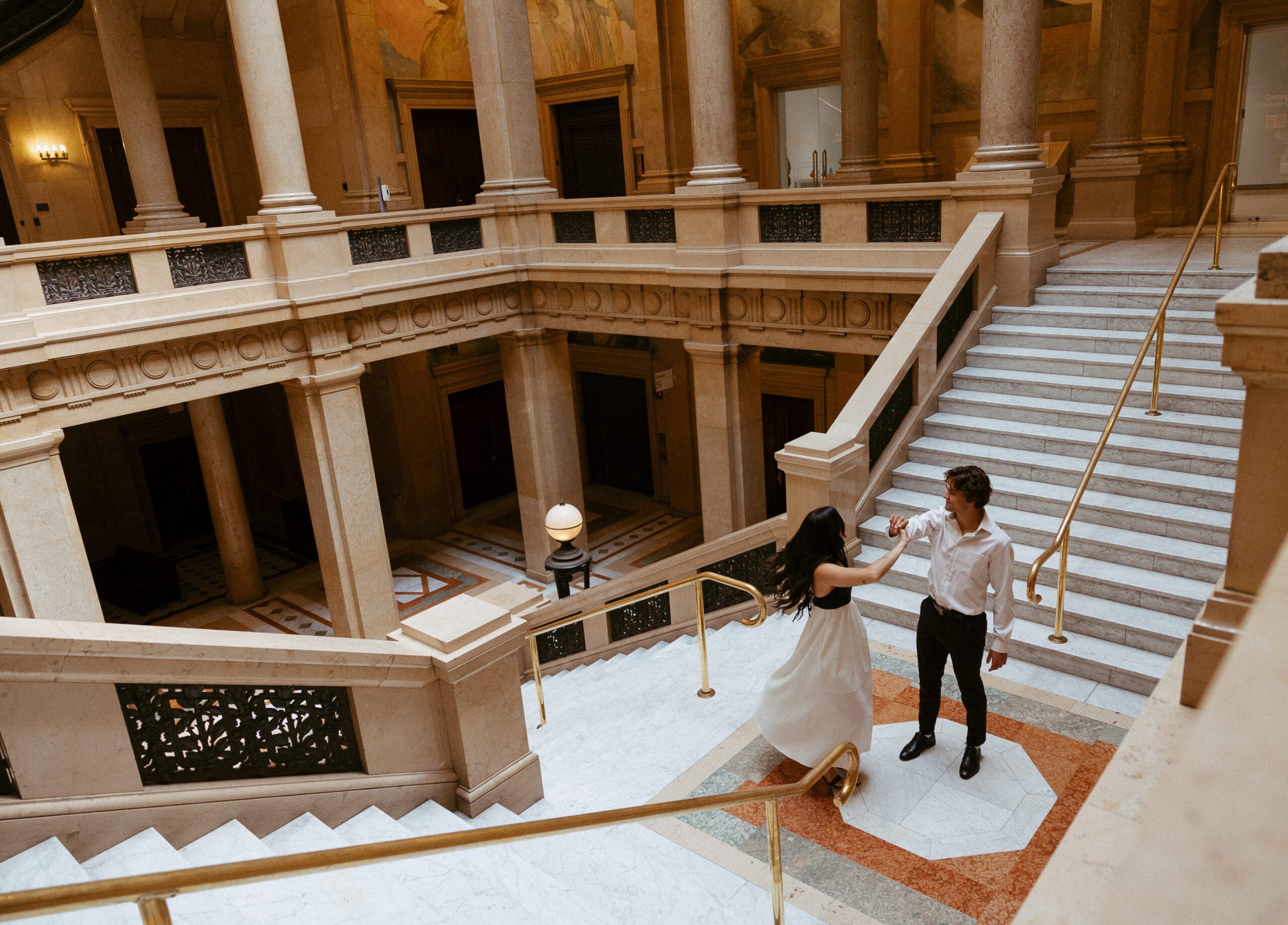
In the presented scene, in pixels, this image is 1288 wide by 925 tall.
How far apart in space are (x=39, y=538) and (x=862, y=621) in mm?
8446

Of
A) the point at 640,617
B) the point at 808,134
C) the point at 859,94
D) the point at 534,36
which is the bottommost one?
the point at 640,617

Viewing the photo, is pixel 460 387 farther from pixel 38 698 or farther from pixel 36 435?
pixel 38 698

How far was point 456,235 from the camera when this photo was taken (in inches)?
517

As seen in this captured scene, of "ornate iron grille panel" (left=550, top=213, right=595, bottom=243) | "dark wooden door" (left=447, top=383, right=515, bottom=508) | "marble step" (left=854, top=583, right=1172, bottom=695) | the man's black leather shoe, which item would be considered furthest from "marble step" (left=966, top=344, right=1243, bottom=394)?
"dark wooden door" (left=447, top=383, right=515, bottom=508)

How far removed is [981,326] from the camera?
9000mm

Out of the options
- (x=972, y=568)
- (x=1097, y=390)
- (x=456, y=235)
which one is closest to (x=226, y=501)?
(x=456, y=235)

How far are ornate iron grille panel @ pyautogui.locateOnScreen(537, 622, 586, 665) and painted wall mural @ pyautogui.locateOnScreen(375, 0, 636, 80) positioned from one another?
39.1 feet

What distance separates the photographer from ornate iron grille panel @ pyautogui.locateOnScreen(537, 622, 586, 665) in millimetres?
8992

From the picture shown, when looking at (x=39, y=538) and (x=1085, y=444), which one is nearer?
(x=1085, y=444)

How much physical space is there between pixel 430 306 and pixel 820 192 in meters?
5.71

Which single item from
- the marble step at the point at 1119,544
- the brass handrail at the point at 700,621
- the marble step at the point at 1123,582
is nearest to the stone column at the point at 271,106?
the brass handrail at the point at 700,621

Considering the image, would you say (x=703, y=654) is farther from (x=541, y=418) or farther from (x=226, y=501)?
(x=226, y=501)

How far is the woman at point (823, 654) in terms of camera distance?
4.67m

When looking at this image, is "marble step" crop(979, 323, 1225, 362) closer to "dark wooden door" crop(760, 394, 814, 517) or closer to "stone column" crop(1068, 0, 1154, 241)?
"stone column" crop(1068, 0, 1154, 241)
